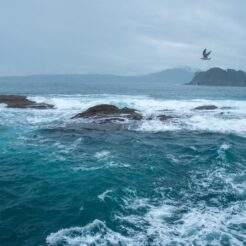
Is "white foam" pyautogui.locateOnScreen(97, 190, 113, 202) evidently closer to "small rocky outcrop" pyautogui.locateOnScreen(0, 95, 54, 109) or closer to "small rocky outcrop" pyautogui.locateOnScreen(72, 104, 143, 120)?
"small rocky outcrop" pyautogui.locateOnScreen(72, 104, 143, 120)

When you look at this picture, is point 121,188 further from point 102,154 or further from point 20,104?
point 20,104

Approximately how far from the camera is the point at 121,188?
11.7m

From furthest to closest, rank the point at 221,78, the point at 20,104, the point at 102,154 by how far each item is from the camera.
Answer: the point at 221,78 < the point at 20,104 < the point at 102,154

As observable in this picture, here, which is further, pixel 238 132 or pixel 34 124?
pixel 34 124

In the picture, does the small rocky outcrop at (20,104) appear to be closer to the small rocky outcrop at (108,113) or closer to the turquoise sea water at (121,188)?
the small rocky outcrop at (108,113)

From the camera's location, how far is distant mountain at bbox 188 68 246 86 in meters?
159

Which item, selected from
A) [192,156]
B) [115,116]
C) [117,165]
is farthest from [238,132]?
[117,165]

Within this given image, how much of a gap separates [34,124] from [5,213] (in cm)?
1521

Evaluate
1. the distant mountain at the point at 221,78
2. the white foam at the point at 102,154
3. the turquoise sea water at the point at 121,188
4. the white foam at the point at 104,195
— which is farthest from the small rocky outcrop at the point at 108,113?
the distant mountain at the point at 221,78

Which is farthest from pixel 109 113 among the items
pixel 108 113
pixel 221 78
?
pixel 221 78

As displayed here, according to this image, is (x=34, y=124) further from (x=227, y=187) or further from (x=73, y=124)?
(x=227, y=187)

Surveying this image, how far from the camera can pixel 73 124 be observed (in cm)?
2391

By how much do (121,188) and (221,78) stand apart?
161 m

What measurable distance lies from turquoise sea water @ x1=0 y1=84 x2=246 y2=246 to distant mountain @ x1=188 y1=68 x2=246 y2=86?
144803 mm
